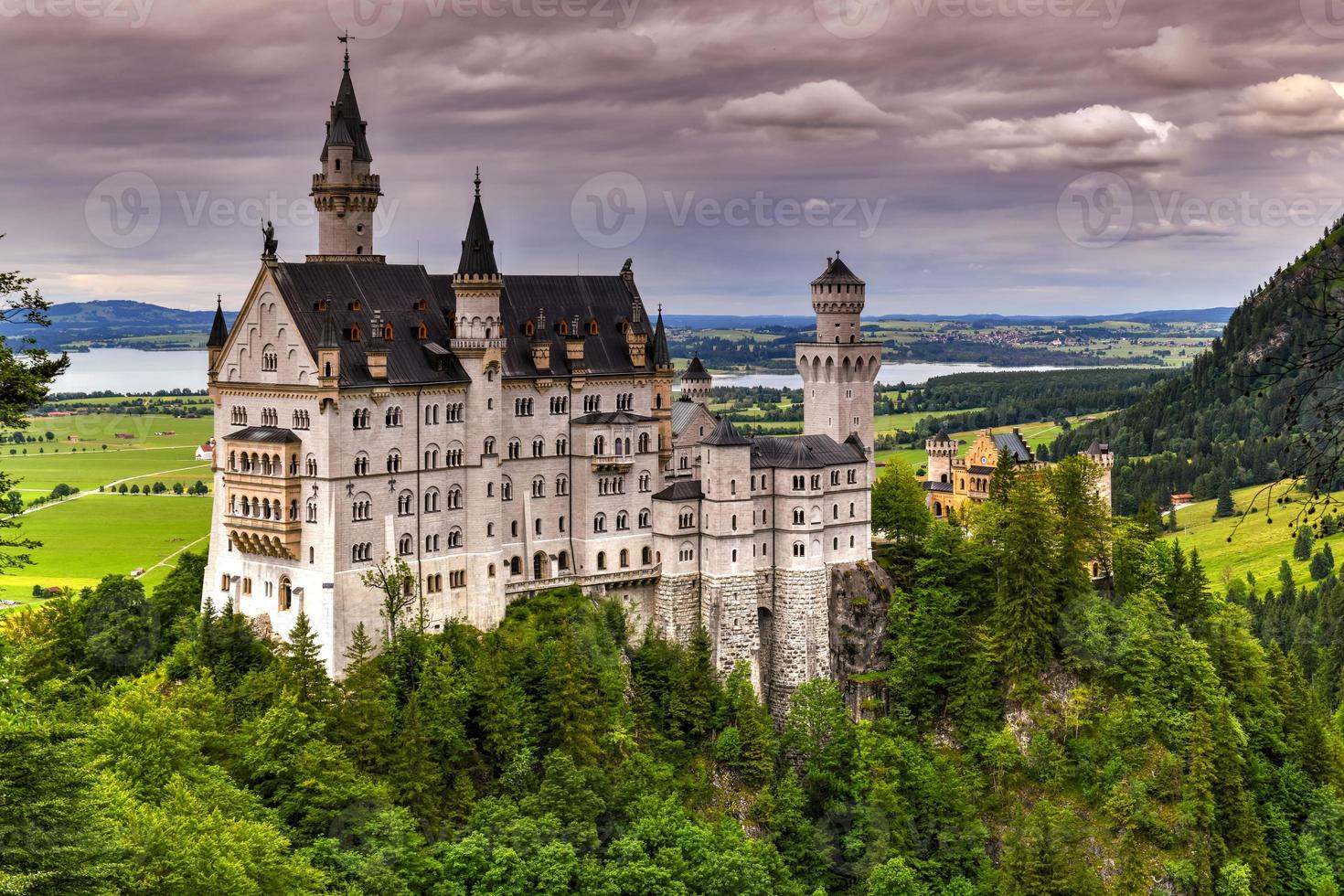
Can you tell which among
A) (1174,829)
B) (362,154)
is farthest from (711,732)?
(362,154)

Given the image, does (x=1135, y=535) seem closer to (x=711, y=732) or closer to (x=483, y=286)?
(x=711, y=732)

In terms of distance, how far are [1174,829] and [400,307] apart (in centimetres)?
5738

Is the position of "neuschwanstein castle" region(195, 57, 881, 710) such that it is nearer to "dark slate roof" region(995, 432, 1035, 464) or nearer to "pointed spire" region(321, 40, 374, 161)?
"pointed spire" region(321, 40, 374, 161)

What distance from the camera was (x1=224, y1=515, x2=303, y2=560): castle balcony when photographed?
80.4 meters

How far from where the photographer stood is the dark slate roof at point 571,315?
92.1 meters

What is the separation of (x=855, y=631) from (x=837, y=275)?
28.8m

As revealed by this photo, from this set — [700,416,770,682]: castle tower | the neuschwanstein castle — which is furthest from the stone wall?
[700,416,770,682]: castle tower

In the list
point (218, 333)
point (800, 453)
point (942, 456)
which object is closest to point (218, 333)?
point (218, 333)

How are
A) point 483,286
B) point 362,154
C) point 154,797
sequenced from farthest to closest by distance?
point 362,154, point 483,286, point 154,797

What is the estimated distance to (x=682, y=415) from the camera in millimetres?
103125

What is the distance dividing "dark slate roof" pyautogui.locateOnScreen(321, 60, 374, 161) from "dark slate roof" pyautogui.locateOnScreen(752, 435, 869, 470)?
32136 mm

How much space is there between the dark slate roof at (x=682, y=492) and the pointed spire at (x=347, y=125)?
2903 cm

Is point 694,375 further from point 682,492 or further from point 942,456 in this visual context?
point 942,456

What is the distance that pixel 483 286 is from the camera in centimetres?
8650
